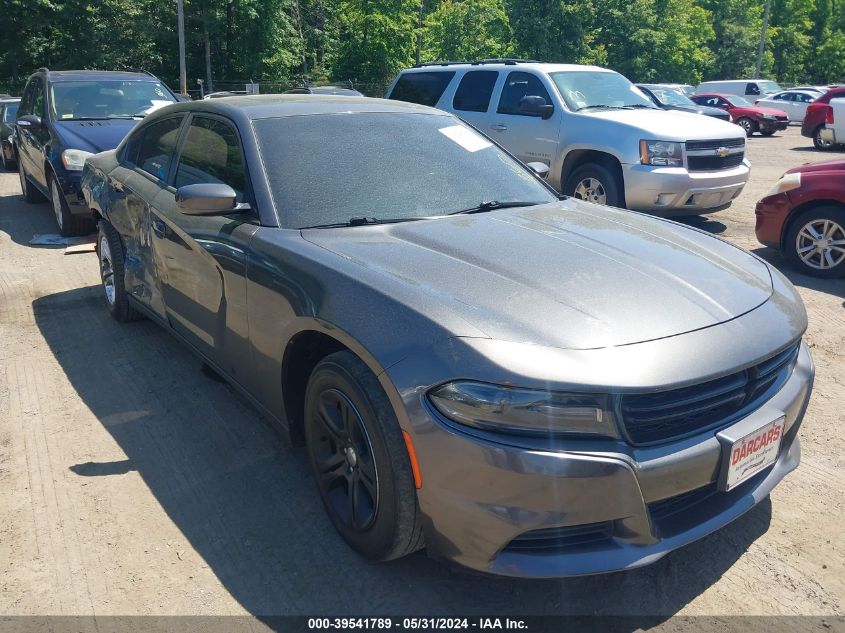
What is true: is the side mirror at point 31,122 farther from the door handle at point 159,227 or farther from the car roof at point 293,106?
the door handle at point 159,227

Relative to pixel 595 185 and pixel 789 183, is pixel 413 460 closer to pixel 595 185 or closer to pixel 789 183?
pixel 789 183

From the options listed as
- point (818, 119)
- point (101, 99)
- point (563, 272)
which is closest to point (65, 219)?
point (101, 99)

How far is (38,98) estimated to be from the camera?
9555 millimetres

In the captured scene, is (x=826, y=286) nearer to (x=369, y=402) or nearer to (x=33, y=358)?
(x=369, y=402)

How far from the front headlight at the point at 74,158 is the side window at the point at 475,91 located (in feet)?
15.4

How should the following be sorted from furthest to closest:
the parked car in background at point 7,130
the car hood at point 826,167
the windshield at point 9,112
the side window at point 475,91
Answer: the windshield at point 9,112 < the parked car in background at point 7,130 < the side window at point 475,91 < the car hood at point 826,167

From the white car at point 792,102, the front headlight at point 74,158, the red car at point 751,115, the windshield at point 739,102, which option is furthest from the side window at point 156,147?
the white car at point 792,102

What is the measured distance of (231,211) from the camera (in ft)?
11.1

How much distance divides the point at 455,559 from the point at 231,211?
188cm

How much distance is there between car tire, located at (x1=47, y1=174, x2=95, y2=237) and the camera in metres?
8.36

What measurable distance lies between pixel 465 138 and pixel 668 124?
196 inches

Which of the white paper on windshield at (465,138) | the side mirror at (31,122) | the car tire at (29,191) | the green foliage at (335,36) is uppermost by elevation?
the green foliage at (335,36)

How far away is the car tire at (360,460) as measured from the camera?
2.50 metres

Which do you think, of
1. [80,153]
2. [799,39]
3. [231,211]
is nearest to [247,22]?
[80,153]
